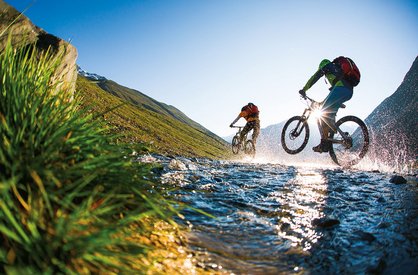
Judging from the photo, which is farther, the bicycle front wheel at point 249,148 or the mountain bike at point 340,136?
the bicycle front wheel at point 249,148

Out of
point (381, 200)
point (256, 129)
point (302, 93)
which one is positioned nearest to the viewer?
point (381, 200)

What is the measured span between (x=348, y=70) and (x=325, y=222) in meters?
9.13

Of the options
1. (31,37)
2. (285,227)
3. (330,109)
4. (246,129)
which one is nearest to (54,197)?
(285,227)

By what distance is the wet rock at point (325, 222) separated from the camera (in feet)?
13.3

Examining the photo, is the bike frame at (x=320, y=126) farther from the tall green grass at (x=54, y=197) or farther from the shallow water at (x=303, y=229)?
the tall green grass at (x=54, y=197)

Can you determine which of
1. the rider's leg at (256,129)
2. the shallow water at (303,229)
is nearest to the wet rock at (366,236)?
the shallow water at (303,229)

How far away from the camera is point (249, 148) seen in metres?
25.4

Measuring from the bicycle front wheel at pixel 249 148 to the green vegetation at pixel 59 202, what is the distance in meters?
22.3

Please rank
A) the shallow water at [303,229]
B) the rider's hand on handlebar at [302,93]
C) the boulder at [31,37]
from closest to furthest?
the shallow water at [303,229] → the boulder at [31,37] → the rider's hand on handlebar at [302,93]

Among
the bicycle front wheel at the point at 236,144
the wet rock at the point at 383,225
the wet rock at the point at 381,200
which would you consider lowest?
the wet rock at the point at 383,225

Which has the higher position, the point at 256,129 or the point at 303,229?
the point at 256,129

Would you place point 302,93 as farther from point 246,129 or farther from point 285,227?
point 246,129

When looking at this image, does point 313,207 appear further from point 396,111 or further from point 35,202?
point 396,111

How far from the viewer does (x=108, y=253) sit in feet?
5.57
